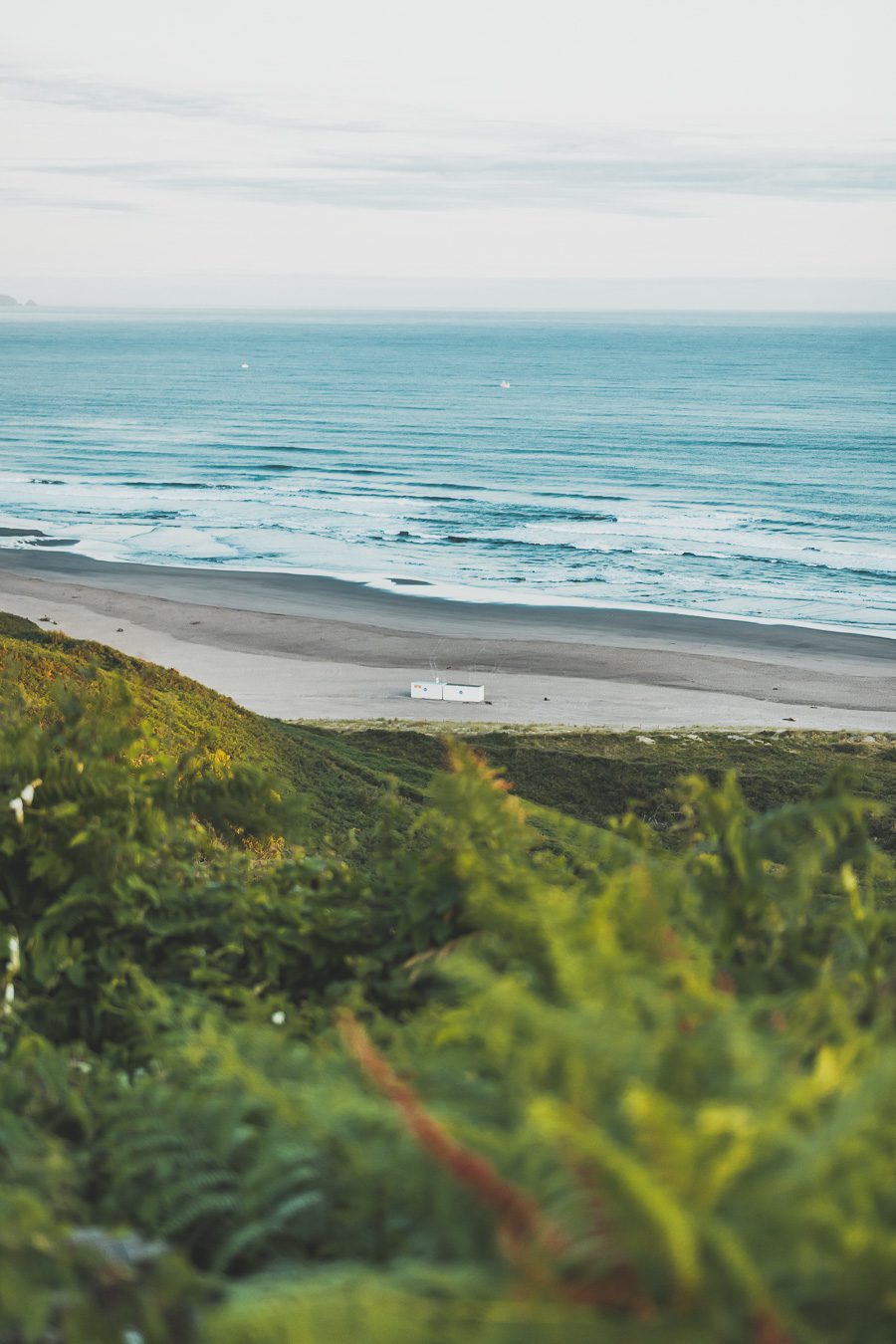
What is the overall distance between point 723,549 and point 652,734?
2899 cm

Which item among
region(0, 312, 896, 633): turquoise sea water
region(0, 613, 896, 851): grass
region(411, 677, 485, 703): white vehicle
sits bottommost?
region(411, 677, 485, 703): white vehicle

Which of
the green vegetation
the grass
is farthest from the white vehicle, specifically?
the green vegetation

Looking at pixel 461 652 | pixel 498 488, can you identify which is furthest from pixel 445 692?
pixel 498 488

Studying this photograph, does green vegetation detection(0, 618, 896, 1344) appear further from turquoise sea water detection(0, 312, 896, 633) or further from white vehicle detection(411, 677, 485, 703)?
turquoise sea water detection(0, 312, 896, 633)

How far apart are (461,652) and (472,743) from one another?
13478 millimetres

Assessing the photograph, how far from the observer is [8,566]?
1982 inches

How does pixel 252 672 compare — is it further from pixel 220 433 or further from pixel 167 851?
pixel 220 433

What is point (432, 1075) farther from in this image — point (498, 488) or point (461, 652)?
point (498, 488)

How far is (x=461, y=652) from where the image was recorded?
129 ft

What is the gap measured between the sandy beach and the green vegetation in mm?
26509

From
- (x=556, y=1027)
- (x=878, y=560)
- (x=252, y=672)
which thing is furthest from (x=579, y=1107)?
(x=878, y=560)

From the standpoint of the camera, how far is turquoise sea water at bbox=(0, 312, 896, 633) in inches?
2025

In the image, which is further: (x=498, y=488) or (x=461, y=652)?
(x=498, y=488)

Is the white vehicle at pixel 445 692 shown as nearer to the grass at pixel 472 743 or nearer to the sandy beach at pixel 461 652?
the sandy beach at pixel 461 652
